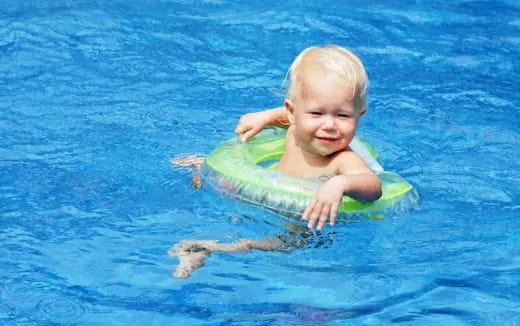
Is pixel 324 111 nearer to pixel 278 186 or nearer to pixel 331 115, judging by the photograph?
pixel 331 115

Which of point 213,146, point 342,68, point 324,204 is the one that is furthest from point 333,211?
point 213,146

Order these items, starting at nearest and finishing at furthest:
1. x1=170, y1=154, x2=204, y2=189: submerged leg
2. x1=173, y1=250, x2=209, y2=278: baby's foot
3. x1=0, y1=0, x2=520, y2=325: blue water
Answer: x1=0, y1=0, x2=520, y2=325: blue water → x1=173, y1=250, x2=209, y2=278: baby's foot → x1=170, y1=154, x2=204, y2=189: submerged leg

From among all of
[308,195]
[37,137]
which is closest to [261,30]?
[37,137]

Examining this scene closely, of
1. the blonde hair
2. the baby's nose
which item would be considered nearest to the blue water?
the baby's nose

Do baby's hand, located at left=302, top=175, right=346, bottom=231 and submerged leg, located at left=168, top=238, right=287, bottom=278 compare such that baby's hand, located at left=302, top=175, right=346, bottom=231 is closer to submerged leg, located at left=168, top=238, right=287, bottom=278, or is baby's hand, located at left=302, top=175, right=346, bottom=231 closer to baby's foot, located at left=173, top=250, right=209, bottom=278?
submerged leg, located at left=168, top=238, right=287, bottom=278

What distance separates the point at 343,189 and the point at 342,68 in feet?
2.06

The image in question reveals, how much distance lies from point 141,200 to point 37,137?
124cm

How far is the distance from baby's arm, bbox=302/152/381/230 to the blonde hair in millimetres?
301

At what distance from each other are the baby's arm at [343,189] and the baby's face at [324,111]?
0.12 m

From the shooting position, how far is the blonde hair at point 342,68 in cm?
500

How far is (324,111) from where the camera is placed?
506cm

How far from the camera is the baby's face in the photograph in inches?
197

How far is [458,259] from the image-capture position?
5.18m

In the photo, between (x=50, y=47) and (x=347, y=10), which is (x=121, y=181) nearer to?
(x=50, y=47)
